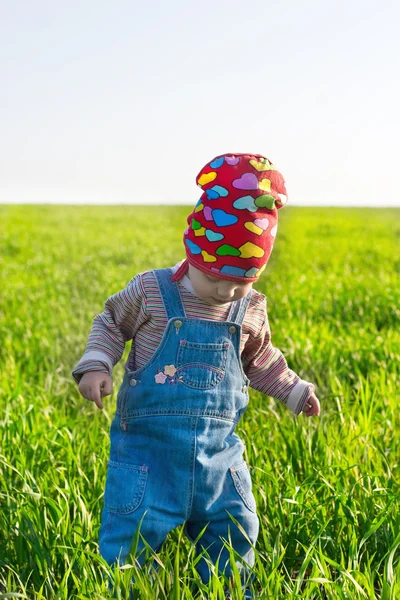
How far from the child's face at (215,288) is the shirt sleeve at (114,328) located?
0.21 metres

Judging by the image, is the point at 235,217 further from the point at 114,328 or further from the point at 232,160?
the point at 114,328

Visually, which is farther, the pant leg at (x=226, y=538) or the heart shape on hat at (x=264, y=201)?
the pant leg at (x=226, y=538)

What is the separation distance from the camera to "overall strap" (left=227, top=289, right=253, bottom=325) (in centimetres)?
274

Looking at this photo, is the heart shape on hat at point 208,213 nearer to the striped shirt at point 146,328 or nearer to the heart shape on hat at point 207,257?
the heart shape on hat at point 207,257

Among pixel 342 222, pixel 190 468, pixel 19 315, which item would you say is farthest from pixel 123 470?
pixel 342 222

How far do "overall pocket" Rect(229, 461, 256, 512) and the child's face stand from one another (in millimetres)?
645

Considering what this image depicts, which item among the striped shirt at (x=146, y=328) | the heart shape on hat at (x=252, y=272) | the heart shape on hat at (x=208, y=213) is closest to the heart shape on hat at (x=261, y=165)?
the heart shape on hat at (x=208, y=213)

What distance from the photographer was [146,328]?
271 centimetres

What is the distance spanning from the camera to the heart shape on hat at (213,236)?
2496 mm

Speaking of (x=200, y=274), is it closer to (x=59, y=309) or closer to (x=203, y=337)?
(x=203, y=337)

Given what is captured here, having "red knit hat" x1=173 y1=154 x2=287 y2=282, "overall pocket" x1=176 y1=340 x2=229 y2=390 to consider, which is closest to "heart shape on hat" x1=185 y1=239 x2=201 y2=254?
"red knit hat" x1=173 y1=154 x2=287 y2=282

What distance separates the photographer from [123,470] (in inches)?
103

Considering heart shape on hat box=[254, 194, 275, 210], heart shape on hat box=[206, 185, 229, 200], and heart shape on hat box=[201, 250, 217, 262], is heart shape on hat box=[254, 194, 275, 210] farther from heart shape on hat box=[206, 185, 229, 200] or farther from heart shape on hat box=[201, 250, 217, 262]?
heart shape on hat box=[201, 250, 217, 262]

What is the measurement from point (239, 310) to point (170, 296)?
274mm
